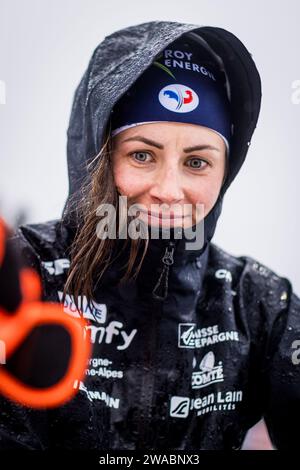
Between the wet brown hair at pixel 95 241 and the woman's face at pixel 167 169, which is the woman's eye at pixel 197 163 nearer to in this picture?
the woman's face at pixel 167 169

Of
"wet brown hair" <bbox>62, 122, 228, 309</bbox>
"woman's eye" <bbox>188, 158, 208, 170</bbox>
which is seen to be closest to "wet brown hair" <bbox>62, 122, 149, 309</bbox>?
"wet brown hair" <bbox>62, 122, 228, 309</bbox>

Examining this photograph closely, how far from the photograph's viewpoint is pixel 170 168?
4.03 feet

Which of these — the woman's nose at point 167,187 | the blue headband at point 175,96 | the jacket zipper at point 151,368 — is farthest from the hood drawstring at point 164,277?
the blue headband at point 175,96

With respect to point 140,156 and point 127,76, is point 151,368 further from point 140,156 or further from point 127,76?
point 127,76

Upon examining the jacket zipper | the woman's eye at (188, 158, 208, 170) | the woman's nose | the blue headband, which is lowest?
the jacket zipper

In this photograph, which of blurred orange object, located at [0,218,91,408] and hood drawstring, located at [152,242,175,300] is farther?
hood drawstring, located at [152,242,175,300]

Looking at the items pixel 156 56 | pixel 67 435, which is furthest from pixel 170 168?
pixel 67 435

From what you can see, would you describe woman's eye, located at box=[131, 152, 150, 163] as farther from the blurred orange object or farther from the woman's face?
Answer: the blurred orange object

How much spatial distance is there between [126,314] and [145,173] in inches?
13.5

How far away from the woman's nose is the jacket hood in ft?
0.34

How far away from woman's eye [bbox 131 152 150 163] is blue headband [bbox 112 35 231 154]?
0.22ft

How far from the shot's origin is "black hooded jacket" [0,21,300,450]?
49.8 inches

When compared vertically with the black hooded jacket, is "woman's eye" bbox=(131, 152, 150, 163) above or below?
above

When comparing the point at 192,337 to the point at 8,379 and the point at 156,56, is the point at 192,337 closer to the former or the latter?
the point at 8,379
